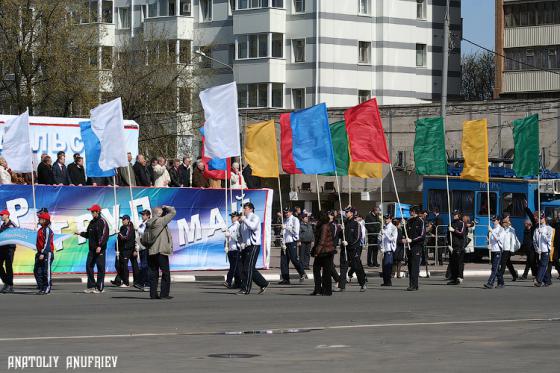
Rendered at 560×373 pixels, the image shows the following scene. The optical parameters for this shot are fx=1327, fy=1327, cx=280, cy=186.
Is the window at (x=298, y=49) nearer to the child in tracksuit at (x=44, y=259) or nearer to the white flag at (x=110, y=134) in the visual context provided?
the white flag at (x=110, y=134)

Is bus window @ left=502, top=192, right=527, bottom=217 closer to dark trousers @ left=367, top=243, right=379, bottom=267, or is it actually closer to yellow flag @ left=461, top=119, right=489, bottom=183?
dark trousers @ left=367, top=243, right=379, bottom=267

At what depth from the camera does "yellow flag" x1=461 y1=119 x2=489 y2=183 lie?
3453 centimetres

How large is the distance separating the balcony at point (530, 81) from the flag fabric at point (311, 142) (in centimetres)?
4099

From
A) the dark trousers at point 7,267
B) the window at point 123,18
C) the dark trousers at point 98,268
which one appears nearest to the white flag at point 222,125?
the dark trousers at point 98,268

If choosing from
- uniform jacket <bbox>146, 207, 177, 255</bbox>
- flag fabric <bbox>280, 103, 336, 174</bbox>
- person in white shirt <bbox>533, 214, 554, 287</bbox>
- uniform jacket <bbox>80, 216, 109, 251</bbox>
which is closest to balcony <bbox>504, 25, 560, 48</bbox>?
flag fabric <bbox>280, 103, 336, 174</bbox>

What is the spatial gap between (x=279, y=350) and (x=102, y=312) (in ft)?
20.6

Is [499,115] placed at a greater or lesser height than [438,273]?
greater

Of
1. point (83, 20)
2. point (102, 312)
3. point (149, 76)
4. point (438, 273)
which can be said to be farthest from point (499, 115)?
point (102, 312)

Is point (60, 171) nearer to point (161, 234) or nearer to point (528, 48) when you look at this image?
point (161, 234)

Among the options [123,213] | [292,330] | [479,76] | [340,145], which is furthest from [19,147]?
[479,76]

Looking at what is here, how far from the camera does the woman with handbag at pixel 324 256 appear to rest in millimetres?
25453

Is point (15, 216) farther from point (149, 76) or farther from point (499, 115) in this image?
point (499, 115)

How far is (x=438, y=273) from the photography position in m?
35.4

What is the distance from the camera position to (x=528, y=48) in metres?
72.1
